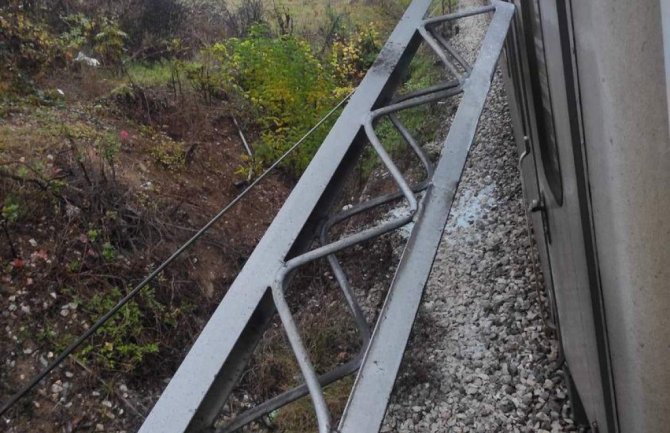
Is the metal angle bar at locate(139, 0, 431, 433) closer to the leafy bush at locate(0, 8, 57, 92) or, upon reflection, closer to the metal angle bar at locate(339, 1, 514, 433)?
the metal angle bar at locate(339, 1, 514, 433)

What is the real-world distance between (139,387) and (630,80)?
5.76 metres

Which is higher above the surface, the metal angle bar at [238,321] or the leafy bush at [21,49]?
the leafy bush at [21,49]

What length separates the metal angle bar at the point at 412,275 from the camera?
206 centimetres

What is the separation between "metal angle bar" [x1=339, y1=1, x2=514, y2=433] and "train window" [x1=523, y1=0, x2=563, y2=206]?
335 mm

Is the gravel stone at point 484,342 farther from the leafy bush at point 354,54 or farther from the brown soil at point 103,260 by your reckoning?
the leafy bush at point 354,54

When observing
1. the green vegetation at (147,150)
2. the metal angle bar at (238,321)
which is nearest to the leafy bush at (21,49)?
the green vegetation at (147,150)

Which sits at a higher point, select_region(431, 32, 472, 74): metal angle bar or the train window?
select_region(431, 32, 472, 74): metal angle bar

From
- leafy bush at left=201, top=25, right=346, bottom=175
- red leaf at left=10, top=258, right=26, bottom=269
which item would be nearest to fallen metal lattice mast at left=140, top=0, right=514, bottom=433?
red leaf at left=10, top=258, right=26, bottom=269

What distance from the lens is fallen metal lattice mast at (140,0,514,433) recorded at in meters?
2.18

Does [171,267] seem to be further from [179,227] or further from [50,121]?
[50,121]

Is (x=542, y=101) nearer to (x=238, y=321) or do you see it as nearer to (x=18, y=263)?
(x=238, y=321)

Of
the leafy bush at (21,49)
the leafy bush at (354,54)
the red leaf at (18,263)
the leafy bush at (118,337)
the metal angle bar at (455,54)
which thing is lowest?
the leafy bush at (354,54)

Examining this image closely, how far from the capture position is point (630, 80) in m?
1.66

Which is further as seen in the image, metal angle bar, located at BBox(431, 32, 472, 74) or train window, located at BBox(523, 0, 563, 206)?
metal angle bar, located at BBox(431, 32, 472, 74)
